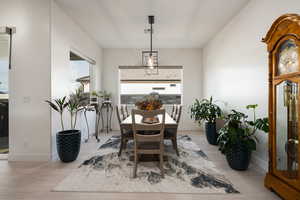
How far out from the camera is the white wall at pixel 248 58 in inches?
89.2

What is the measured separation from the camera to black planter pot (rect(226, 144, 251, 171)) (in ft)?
7.57

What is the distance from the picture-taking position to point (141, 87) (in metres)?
5.38

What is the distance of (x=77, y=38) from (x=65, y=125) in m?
1.95

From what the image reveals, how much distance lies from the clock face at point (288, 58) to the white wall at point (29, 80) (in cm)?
332

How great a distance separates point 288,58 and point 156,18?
242cm

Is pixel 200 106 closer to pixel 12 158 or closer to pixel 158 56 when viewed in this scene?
pixel 158 56

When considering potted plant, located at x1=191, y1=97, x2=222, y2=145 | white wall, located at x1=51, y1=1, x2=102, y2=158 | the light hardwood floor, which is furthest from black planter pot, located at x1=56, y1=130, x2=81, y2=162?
potted plant, located at x1=191, y1=97, x2=222, y2=145

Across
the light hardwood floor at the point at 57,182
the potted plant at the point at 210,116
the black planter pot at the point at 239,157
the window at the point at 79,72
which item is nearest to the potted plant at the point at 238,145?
the black planter pot at the point at 239,157

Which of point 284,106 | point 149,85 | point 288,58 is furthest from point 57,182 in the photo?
point 149,85

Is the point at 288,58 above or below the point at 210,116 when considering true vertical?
above

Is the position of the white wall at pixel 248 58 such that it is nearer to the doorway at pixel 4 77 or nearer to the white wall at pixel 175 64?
the white wall at pixel 175 64

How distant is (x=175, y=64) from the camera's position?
5.18m

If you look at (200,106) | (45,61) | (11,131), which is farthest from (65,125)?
(200,106)

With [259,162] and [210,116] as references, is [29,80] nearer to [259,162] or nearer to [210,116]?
[210,116]
